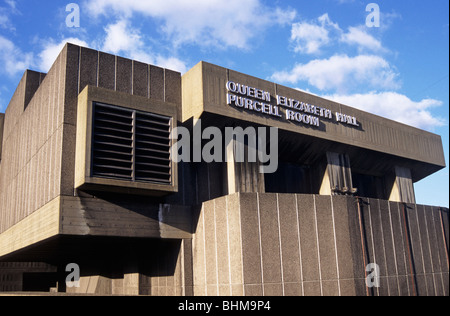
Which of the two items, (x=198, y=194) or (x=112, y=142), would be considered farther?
(x=198, y=194)

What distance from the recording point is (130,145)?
18.6 meters

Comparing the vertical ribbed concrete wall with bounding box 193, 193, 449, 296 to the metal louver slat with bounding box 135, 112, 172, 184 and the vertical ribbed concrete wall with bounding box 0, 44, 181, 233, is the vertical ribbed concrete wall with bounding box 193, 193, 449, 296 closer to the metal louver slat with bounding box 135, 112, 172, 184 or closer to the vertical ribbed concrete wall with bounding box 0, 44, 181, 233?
the metal louver slat with bounding box 135, 112, 172, 184

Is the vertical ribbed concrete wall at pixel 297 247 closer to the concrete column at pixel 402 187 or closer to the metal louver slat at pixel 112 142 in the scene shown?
the metal louver slat at pixel 112 142

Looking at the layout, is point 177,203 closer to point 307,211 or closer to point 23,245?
point 307,211

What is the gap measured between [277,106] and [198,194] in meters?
5.87

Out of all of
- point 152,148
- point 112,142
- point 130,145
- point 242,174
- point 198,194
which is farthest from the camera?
point 198,194

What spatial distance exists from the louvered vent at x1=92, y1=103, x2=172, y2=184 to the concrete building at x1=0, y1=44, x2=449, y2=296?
0.04 m

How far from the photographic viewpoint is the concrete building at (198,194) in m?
18.2

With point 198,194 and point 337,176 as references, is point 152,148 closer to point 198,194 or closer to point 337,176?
point 198,194

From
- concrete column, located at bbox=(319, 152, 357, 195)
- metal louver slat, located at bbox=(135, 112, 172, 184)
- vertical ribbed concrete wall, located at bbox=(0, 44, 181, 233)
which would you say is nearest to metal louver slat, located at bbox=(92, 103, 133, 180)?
metal louver slat, located at bbox=(135, 112, 172, 184)

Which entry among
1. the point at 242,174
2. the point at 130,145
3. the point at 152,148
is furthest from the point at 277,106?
the point at 130,145

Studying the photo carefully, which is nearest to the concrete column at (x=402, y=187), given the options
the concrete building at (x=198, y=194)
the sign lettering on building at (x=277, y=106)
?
the concrete building at (x=198, y=194)

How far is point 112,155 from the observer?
18.1m

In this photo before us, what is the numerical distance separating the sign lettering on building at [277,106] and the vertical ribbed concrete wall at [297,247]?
468 centimetres
